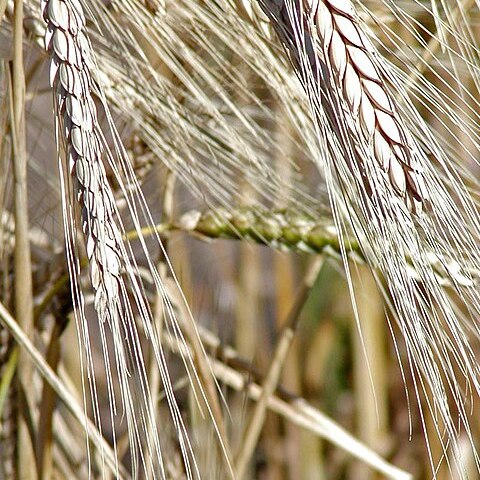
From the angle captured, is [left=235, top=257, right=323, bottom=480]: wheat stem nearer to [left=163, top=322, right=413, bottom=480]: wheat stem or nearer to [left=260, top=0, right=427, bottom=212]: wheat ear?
[left=163, top=322, right=413, bottom=480]: wheat stem

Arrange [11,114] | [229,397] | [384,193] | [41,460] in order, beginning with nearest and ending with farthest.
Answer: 1. [384,193]
2. [11,114]
3. [41,460]
4. [229,397]

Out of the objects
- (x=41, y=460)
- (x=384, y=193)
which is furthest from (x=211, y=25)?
(x=41, y=460)

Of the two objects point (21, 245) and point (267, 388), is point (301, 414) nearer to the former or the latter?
point (267, 388)

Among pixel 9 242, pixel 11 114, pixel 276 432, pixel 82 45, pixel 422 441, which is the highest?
pixel 82 45

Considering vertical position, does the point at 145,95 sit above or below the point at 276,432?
above

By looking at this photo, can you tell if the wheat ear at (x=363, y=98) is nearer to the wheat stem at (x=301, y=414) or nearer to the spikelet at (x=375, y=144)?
the spikelet at (x=375, y=144)

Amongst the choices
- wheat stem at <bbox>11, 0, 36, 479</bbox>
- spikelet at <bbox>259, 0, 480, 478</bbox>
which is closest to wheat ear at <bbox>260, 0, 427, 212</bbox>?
spikelet at <bbox>259, 0, 480, 478</bbox>

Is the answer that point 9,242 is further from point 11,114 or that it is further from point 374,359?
point 374,359

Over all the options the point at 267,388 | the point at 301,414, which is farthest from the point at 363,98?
the point at 301,414

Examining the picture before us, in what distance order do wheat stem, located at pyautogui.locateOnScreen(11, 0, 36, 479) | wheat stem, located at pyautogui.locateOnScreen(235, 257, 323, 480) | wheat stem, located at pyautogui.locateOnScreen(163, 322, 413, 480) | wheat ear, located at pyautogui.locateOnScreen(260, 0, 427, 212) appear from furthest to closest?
wheat stem, located at pyautogui.locateOnScreen(163, 322, 413, 480)
wheat stem, located at pyautogui.locateOnScreen(235, 257, 323, 480)
wheat stem, located at pyautogui.locateOnScreen(11, 0, 36, 479)
wheat ear, located at pyautogui.locateOnScreen(260, 0, 427, 212)

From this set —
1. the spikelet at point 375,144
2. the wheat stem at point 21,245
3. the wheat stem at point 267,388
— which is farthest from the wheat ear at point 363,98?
the wheat stem at point 267,388

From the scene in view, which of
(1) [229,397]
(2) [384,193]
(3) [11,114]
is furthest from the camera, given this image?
(1) [229,397]
